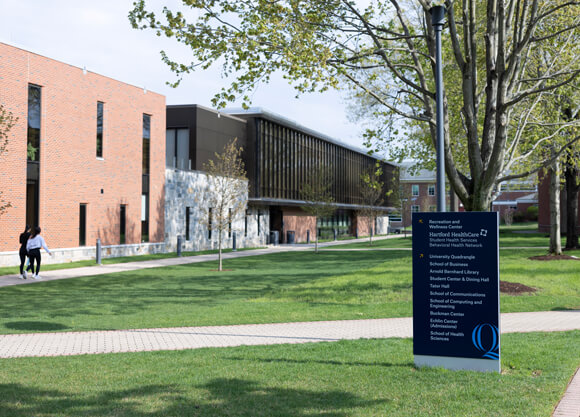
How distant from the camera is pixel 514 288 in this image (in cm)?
1434

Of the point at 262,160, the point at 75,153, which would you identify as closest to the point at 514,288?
the point at 75,153

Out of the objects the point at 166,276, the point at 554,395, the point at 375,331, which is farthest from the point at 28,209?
the point at 554,395

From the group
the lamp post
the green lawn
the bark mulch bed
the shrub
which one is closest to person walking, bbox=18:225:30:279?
the green lawn

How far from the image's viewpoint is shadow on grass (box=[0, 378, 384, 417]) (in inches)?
201

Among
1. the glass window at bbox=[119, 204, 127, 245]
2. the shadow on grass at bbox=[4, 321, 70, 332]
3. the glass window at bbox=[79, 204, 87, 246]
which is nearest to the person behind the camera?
the shadow on grass at bbox=[4, 321, 70, 332]

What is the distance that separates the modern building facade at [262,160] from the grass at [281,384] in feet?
86.5

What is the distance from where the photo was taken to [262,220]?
4500cm

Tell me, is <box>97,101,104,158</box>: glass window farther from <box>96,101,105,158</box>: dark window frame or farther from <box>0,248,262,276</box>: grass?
<box>0,248,262,276</box>: grass

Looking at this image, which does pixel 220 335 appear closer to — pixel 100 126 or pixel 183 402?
pixel 183 402

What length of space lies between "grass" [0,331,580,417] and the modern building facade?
26375mm

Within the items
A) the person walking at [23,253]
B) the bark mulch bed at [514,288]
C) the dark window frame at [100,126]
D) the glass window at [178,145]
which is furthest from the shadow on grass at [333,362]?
the glass window at [178,145]

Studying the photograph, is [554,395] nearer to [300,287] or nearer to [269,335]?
[269,335]

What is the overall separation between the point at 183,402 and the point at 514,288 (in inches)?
440

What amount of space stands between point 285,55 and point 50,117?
16.2 m
